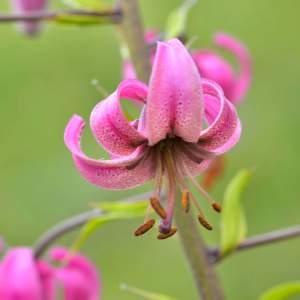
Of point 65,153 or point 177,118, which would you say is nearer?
point 177,118

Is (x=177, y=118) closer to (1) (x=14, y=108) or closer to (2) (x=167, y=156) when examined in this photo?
(2) (x=167, y=156)

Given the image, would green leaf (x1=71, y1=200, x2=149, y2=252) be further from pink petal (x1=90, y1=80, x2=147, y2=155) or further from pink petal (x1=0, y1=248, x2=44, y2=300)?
pink petal (x1=90, y1=80, x2=147, y2=155)

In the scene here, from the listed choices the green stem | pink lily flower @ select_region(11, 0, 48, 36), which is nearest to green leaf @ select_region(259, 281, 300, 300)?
the green stem

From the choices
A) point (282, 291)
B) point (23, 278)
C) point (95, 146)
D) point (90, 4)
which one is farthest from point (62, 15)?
point (95, 146)

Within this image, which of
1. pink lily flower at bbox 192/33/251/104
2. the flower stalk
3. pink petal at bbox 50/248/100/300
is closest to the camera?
the flower stalk

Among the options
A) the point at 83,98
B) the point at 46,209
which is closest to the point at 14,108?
the point at 83,98

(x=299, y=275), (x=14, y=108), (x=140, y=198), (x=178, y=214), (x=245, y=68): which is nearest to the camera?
(x=178, y=214)
